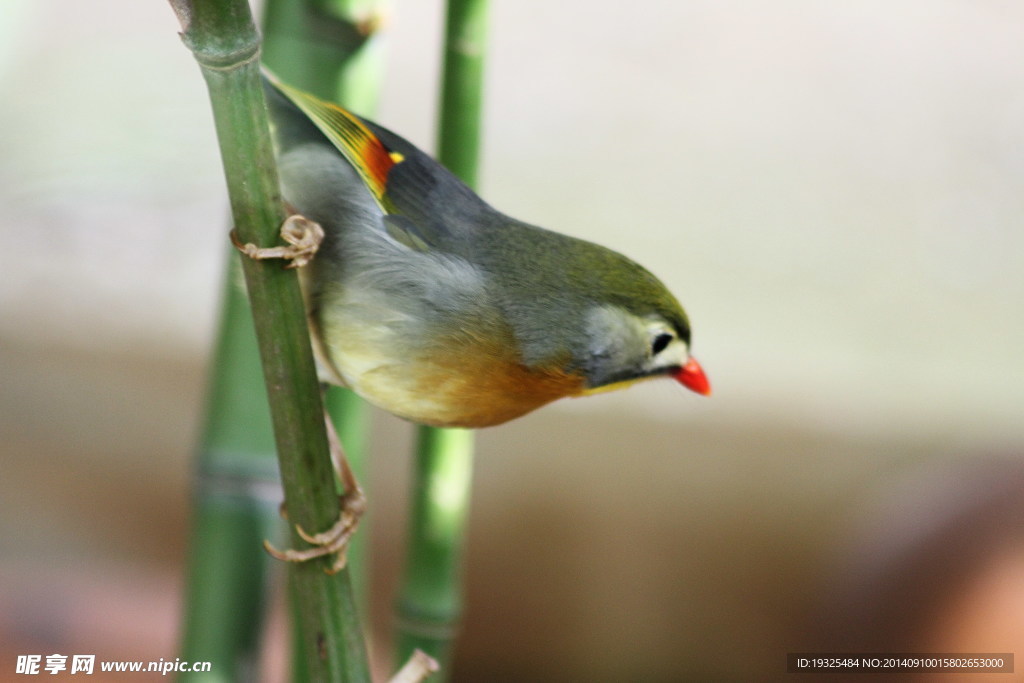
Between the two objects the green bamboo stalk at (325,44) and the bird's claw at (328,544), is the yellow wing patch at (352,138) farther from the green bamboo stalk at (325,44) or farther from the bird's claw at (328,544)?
the bird's claw at (328,544)

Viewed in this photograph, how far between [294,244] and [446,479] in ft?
0.76

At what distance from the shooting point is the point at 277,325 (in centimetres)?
42

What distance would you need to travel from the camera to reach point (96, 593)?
0.77 m

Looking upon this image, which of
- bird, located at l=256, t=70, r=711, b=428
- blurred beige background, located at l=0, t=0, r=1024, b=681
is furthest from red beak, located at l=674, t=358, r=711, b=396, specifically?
blurred beige background, located at l=0, t=0, r=1024, b=681

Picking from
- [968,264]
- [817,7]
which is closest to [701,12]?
[817,7]

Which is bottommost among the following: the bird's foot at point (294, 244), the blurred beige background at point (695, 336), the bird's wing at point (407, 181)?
the blurred beige background at point (695, 336)

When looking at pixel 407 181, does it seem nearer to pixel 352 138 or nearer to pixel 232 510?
pixel 352 138

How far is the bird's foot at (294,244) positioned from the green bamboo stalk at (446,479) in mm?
93

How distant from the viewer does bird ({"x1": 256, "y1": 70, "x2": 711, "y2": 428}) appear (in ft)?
1.51

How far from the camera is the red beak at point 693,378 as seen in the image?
0.46 m

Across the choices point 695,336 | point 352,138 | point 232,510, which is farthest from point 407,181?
point 695,336

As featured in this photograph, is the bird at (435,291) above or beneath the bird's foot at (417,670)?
above

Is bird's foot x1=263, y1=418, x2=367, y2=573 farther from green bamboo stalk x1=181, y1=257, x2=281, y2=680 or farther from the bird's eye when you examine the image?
the bird's eye

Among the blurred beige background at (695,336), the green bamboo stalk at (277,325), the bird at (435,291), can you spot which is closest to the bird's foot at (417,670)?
the green bamboo stalk at (277,325)
